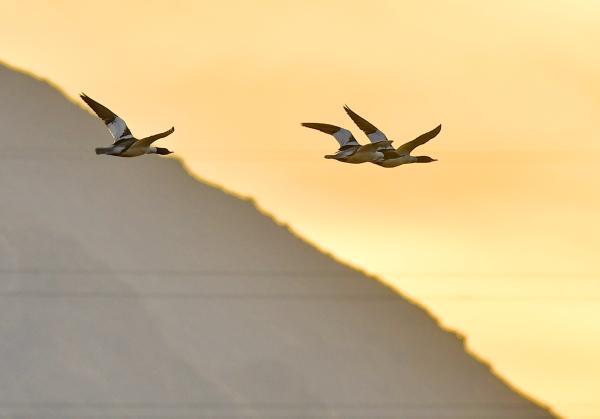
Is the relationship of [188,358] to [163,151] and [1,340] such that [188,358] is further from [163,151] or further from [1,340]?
[163,151]

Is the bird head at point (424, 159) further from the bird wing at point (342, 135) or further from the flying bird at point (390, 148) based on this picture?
the bird wing at point (342, 135)

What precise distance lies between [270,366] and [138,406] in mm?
12329

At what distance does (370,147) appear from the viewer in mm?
30484

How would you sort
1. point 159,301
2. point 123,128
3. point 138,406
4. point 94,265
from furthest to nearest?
point 159,301 < point 138,406 < point 94,265 < point 123,128

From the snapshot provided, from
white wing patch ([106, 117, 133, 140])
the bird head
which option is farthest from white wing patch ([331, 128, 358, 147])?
white wing patch ([106, 117, 133, 140])

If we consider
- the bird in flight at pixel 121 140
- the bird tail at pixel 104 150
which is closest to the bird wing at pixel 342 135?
the bird in flight at pixel 121 140

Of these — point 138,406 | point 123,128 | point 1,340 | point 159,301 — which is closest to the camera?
point 123,128

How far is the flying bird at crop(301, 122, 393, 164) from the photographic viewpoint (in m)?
30.3

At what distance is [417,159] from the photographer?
31922mm

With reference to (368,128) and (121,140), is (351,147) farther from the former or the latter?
(121,140)

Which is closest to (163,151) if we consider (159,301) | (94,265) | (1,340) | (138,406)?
(1,340)

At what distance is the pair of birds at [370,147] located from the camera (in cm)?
3038

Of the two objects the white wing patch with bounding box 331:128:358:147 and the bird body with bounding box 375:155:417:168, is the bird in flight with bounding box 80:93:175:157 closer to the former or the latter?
the white wing patch with bounding box 331:128:358:147

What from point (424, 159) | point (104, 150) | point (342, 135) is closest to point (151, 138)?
point (104, 150)
